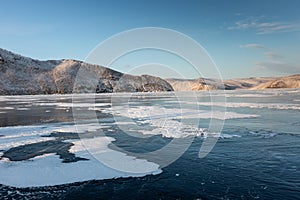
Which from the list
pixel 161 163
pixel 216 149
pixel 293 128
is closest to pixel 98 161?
pixel 161 163

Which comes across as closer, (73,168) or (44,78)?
(73,168)

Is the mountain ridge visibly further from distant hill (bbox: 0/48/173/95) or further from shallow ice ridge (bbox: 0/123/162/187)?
shallow ice ridge (bbox: 0/123/162/187)

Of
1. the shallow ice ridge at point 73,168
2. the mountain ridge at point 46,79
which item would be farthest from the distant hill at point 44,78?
the shallow ice ridge at point 73,168

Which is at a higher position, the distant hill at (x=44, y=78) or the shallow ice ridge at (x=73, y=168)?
the distant hill at (x=44, y=78)

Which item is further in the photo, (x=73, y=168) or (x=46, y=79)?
(x=46, y=79)

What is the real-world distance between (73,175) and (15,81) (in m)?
123

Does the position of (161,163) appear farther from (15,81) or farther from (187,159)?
(15,81)

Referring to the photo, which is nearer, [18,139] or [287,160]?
[287,160]

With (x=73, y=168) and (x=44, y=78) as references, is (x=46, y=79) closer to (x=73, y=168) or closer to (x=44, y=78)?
(x=44, y=78)

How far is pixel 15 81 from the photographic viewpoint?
374 feet

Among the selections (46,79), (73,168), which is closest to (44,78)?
(46,79)

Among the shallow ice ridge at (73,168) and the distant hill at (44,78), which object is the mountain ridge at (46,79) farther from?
the shallow ice ridge at (73,168)

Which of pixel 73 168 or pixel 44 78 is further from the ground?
pixel 44 78

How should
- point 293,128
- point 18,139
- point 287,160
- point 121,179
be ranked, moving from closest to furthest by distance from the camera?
1. point 121,179
2. point 287,160
3. point 18,139
4. point 293,128
